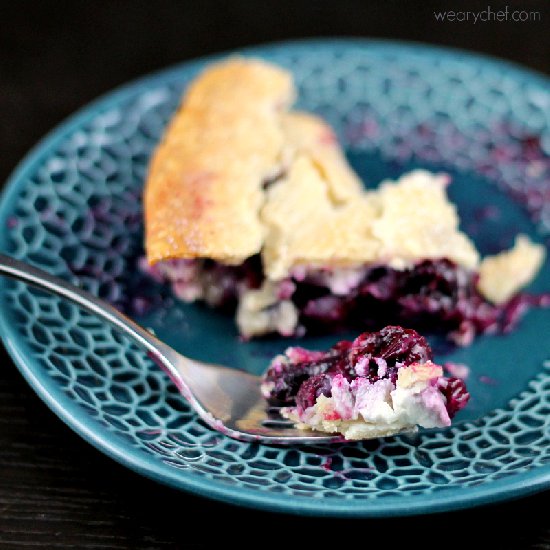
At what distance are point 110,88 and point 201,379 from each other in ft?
7.45

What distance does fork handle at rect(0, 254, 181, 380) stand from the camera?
2.48 m

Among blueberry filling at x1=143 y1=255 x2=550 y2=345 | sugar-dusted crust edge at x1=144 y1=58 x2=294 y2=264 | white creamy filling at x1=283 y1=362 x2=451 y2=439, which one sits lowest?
white creamy filling at x1=283 y1=362 x2=451 y2=439

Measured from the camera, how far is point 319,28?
467 centimetres

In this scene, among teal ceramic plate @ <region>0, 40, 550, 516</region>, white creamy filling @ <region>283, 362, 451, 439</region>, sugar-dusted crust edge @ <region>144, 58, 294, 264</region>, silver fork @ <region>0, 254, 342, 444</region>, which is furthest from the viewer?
sugar-dusted crust edge @ <region>144, 58, 294, 264</region>

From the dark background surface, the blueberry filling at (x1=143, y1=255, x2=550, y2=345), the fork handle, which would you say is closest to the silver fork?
the fork handle

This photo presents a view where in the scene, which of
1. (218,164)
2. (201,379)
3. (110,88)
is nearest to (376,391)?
(201,379)

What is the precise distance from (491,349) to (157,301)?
3.61 feet

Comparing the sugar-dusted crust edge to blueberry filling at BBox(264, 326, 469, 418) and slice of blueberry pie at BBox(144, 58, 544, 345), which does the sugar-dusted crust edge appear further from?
blueberry filling at BBox(264, 326, 469, 418)

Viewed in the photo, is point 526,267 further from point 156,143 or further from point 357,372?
point 156,143

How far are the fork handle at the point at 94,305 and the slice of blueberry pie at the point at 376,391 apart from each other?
0.34 m

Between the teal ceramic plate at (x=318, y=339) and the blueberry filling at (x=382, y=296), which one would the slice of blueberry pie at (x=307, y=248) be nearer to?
the blueberry filling at (x=382, y=296)

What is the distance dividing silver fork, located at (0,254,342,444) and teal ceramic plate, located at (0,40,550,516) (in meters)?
0.06

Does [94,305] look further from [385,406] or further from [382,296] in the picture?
[382,296]

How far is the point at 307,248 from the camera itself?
2.83m
